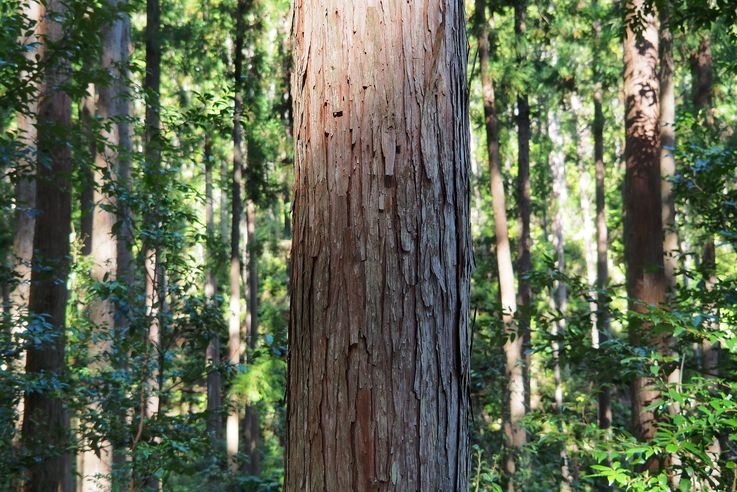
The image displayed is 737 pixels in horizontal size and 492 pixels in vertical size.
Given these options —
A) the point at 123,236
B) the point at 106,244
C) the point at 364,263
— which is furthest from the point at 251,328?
the point at 364,263

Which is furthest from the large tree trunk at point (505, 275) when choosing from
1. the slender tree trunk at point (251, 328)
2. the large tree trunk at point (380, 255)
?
the large tree trunk at point (380, 255)

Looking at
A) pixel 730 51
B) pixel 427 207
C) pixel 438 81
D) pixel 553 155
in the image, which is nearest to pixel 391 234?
pixel 427 207

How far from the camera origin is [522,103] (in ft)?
51.2

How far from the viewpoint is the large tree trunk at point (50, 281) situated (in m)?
6.60

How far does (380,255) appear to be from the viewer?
1.84 m

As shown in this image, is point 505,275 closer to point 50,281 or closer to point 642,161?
point 642,161

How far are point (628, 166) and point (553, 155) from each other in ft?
82.8

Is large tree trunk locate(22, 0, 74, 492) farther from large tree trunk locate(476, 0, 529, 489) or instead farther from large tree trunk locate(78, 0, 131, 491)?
large tree trunk locate(476, 0, 529, 489)

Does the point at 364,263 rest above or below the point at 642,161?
below

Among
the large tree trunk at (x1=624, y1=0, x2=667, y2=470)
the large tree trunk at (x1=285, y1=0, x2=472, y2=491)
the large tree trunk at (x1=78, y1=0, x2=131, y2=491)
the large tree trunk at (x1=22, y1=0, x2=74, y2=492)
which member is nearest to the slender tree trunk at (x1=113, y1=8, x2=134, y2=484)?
the large tree trunk at (x1=78, y1=0, x2=131, y2=491)

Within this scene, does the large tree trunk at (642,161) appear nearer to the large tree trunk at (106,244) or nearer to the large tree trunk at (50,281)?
the large tree trunk at (50,281)

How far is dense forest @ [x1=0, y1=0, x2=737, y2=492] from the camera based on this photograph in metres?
1.85

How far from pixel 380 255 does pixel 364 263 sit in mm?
50

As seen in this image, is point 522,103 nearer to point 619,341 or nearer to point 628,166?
point 628,166
